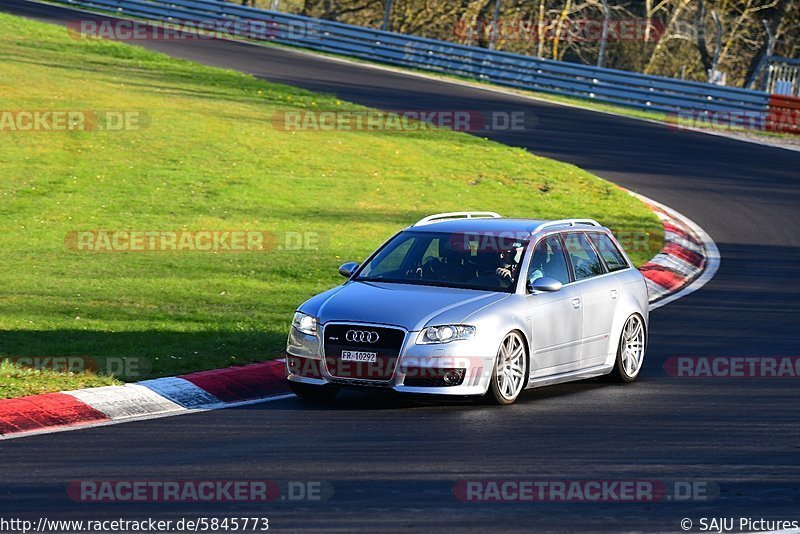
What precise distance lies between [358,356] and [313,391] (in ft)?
2.01

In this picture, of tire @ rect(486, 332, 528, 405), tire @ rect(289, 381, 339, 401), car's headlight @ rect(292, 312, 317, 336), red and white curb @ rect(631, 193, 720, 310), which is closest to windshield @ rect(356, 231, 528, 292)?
tire @ rect(486, 332, 528, 405)

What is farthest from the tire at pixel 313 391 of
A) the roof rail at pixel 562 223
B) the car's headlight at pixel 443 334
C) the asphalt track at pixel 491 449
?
the roof rail at pixel 562 223

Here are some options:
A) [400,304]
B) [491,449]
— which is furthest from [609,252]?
[491,449]

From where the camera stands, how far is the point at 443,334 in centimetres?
1098

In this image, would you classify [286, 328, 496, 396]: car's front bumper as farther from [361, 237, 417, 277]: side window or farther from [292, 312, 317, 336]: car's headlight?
[361, 237, 417, 277]: side window

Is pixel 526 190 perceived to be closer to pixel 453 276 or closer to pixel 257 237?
pixel 257 237

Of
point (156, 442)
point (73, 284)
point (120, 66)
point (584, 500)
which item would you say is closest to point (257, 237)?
point (73, 284)

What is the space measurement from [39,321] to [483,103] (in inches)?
857

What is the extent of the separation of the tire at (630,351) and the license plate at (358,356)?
2.88 meters

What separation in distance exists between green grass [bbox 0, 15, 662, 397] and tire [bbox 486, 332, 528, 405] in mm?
2433

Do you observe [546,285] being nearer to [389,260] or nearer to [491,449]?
[389,260]

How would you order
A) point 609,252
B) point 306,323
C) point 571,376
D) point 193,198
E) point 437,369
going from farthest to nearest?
point 193,198
point 609,252
point 571,376
point 306,323
point 437,369

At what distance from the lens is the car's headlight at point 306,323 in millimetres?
11336

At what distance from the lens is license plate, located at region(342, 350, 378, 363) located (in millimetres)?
11008
